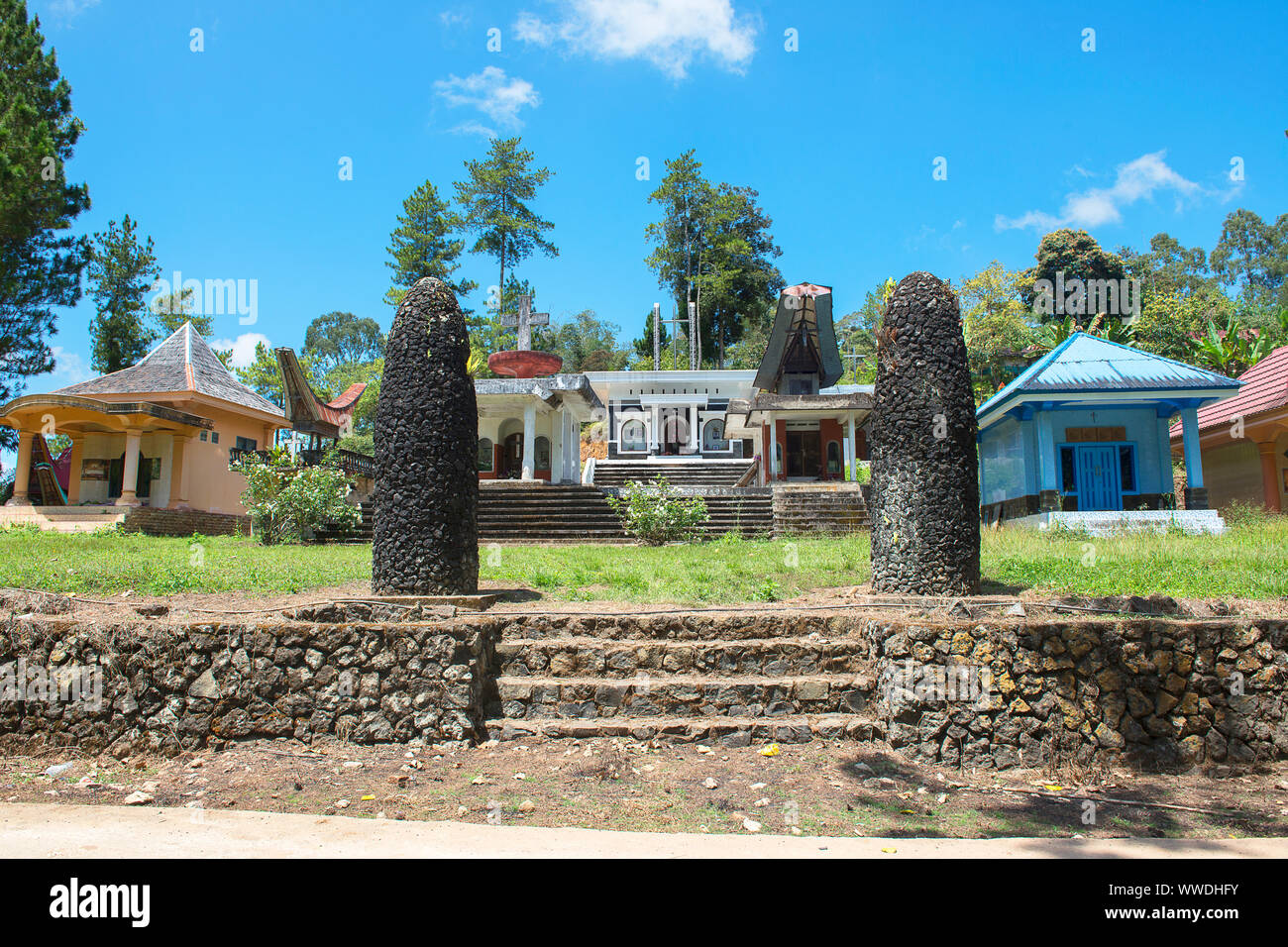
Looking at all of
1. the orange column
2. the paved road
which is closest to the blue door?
the orange column

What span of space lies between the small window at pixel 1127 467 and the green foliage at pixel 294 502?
52.3 ft

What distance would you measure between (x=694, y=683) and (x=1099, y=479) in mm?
14143

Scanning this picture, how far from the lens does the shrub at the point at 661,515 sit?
48.6 ft

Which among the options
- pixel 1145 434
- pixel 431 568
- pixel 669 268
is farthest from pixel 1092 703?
pixel 669 268

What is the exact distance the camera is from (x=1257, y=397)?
18203 millimetres

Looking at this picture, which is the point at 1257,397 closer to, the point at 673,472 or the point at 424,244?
the point at 673,472

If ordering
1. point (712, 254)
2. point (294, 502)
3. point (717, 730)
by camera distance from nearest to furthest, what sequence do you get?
point (717, 730) < point (294, 502) < point (712, 254)

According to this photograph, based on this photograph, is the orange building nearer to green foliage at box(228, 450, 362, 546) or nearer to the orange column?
green foliage at box(228, 450, 362, 546)

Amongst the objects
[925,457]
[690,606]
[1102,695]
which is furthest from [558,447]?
[1102,695]

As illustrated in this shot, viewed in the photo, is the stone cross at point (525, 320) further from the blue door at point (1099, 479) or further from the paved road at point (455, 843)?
the paved road at point (455, 843)

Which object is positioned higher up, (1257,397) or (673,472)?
(1257,397)

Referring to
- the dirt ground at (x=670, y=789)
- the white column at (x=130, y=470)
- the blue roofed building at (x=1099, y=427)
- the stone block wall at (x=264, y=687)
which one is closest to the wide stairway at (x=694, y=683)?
the dirt ground at (x=670, y=789)

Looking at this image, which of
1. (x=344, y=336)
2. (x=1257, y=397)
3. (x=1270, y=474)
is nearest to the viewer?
(x=1257, y=397)
